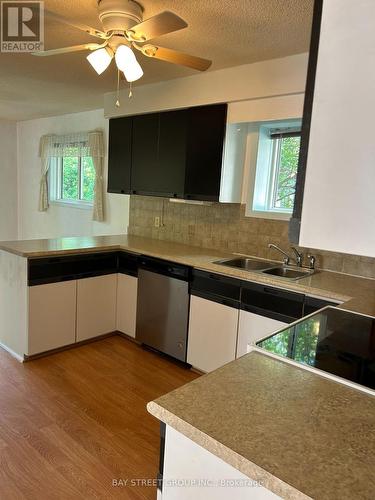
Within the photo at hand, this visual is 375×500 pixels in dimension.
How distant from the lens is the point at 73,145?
524cm

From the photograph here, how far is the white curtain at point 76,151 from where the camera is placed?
15.8ft

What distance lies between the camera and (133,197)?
423 centimetres

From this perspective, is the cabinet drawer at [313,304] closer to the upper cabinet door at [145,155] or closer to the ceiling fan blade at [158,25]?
the ceiling fan blade at [158,25]

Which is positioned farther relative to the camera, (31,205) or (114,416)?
(31,205)

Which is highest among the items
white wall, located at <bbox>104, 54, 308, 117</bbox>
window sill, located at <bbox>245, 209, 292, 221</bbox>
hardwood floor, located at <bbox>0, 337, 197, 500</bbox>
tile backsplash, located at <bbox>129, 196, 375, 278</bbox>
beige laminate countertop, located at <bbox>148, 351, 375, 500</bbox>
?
white wall, located at <bbox>104, 54, 308, 117</bbox>

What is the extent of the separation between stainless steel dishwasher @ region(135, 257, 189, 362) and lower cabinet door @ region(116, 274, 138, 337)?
8cm

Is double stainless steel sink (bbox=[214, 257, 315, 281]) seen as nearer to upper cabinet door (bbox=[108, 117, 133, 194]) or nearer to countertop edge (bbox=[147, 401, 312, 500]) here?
upper cabinet door (bbox=[108, 117, 133, 194])

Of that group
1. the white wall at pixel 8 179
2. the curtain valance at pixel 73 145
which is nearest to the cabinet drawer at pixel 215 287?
the curtain valance at pixel 73 145

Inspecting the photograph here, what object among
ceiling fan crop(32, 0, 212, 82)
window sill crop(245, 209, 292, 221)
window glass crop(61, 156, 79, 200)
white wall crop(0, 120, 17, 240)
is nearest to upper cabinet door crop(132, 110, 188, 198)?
window sill crop(245, 209, 292, 221)

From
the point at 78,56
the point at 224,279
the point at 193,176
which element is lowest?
the point at 224,279

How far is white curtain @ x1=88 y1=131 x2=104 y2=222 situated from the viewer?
4.78 m

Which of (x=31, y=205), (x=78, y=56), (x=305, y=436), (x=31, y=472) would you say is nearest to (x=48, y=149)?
(x=31, y=205)

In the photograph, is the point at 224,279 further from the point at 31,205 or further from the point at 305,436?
the point at 31,205

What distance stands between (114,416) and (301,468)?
→ 1.91 metres
